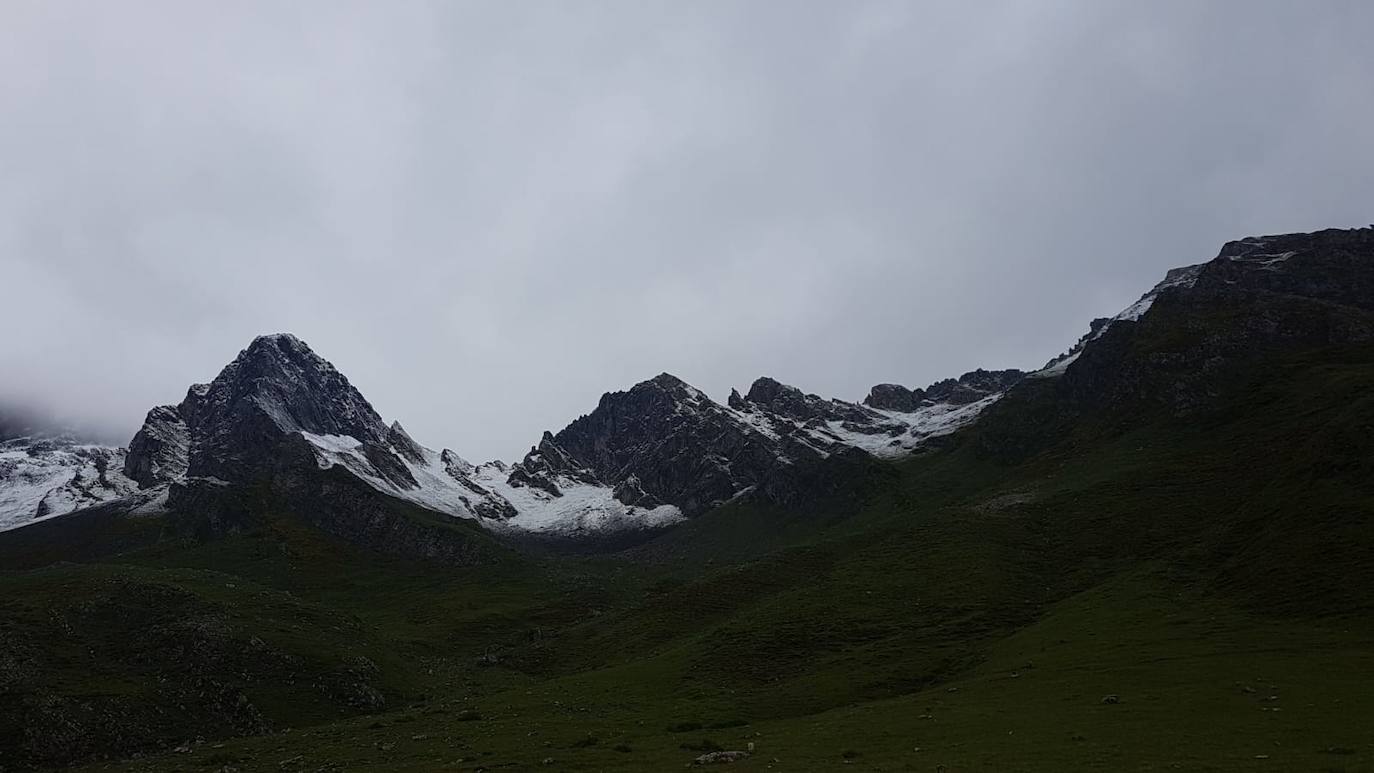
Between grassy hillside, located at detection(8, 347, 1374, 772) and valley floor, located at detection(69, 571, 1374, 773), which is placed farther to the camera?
grassy hillside, located at detection(8, 347, 1374, 772)

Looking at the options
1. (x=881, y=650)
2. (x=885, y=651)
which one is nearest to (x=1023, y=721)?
(x=885, y=651)

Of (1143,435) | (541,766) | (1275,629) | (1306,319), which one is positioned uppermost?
(1306,319)

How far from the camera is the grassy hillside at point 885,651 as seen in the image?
142 ft

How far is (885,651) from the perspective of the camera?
79500 millimetres

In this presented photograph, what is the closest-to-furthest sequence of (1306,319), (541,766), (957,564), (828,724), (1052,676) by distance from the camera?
Result: 1. (541,766)
2. (828,724)
3. (1052,676)
4. (957,564)
5. (1306,319)

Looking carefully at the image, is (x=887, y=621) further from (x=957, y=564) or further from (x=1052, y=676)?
(x=1052, y=676)

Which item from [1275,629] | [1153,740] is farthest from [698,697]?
[1275,629]

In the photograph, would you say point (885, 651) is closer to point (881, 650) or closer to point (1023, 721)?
point (881, 650)

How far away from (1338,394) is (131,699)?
18069cm

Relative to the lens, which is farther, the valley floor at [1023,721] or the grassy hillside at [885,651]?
the grassy hillside at [885,651]

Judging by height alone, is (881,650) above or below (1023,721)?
below

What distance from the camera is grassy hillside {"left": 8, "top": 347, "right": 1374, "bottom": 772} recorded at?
43188mm

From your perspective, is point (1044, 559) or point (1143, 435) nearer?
point (1044, 559)

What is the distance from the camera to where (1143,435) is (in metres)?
169
